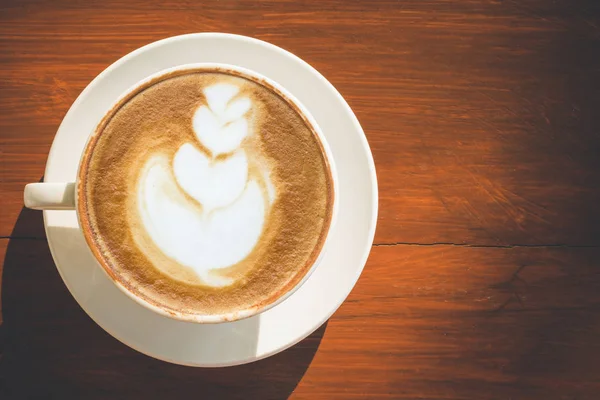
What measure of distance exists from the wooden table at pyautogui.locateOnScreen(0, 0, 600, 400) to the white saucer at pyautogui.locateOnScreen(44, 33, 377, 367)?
0.14 m

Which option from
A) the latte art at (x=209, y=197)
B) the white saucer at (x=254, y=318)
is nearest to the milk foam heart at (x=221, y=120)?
the latte art at (x=209, y=197)

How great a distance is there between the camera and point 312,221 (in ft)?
2.43

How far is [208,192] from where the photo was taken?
736mm

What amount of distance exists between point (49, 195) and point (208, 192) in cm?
21

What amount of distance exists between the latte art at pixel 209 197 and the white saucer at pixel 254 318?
0.39 ft

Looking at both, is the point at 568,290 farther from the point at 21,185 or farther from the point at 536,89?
the point at 21,185

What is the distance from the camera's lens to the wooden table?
0.95 metres

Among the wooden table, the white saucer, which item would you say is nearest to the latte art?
the white saucer

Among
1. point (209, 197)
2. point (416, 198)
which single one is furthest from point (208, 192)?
point (416, 198)

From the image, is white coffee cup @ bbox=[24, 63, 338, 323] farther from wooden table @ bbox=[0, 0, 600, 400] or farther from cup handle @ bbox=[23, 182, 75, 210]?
wooden table @ bbox=[0, 0, 600, 400]

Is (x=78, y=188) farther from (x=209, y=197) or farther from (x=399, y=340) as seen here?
(x=399, y=340)

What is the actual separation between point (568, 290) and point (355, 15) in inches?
24.5

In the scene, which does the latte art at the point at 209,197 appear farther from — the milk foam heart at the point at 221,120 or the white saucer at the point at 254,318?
the white saucer at the point at 254,318

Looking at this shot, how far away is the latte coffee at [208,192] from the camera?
0.73m
